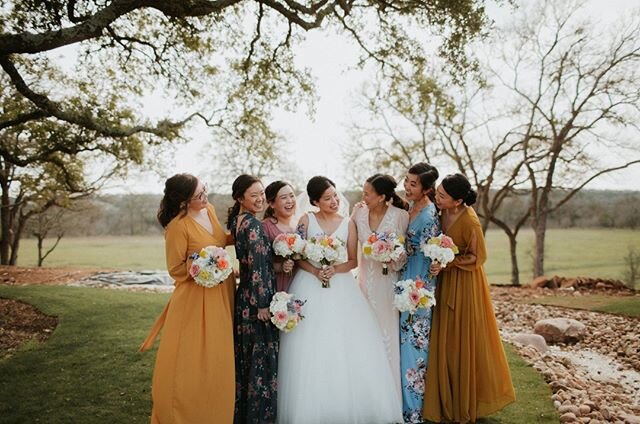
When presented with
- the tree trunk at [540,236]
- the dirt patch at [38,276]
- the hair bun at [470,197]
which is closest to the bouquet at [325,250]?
the hair bun at [470,197]

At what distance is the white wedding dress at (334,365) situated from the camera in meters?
4.61

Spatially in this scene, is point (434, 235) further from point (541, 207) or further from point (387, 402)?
point (541, 207)

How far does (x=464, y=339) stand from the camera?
4.93 meters

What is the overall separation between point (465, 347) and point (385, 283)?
3.44 ft

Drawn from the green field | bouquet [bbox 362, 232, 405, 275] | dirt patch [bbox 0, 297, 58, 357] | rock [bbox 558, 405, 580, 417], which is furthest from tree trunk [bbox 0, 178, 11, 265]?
rock [bbox 558, 405, 580, 417]

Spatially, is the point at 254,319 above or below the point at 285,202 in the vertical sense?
below

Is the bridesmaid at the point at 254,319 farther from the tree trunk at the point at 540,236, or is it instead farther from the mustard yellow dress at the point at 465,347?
the tree trunk at the point at 540,236

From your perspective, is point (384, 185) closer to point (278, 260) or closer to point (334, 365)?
point (278, 260)

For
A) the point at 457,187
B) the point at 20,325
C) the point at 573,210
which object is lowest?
the point at 20,325

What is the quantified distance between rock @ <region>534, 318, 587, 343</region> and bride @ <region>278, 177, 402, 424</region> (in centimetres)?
697

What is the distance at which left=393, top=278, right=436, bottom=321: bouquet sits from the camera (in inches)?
184

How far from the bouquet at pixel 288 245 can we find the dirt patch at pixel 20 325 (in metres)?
6.26

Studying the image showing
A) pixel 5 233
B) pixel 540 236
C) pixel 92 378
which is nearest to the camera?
pixel 92 378

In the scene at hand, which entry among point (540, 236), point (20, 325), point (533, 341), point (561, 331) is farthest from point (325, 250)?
point (540, 236)
